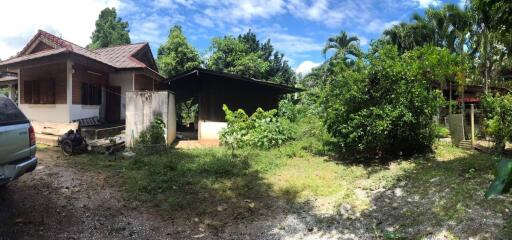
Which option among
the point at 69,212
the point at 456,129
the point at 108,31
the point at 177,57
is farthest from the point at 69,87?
the point at 108,31

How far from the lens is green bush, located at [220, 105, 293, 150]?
1259 cm

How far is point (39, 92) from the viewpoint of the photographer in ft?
52.7

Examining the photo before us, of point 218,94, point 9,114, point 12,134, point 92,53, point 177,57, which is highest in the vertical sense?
point 177,57

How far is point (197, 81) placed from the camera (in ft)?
51.3

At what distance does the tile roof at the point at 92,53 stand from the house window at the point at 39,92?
1218mm

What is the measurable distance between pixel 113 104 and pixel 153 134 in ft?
24.1

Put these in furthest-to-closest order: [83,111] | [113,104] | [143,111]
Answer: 1. [113,104]
2. [83,111]
3. [143,111]

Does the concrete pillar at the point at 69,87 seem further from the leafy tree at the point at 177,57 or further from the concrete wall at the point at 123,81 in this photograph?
the leafy tree at the point at 177,57

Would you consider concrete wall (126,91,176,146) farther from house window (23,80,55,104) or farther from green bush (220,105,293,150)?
house window (23,80,55,104)

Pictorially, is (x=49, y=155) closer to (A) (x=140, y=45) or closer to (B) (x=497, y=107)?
(A) (x=140, y=45)

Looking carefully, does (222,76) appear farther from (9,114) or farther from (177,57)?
(177,57)

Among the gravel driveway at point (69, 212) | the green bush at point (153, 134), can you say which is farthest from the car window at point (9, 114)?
the green bush at point (153, 134)

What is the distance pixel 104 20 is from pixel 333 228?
4772 centimetres

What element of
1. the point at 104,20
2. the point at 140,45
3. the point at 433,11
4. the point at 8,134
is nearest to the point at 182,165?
the point at 8,134
